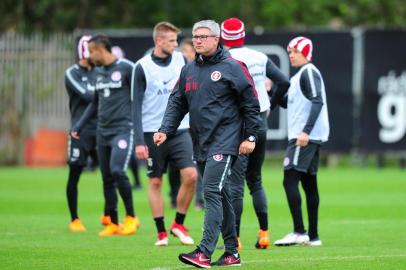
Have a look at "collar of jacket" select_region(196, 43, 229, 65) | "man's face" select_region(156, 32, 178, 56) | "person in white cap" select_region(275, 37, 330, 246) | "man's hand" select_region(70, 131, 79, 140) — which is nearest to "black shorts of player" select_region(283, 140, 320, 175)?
"person in white cap" select_region(275, 37, 330, 246)

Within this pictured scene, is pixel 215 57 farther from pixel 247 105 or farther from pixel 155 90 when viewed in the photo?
pixel 155 90

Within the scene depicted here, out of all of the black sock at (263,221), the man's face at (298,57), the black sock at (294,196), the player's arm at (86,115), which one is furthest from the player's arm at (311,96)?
the player's arm at (86,115)

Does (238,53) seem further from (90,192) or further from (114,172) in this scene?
(90,192)

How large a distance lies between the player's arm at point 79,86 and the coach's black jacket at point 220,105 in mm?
4366

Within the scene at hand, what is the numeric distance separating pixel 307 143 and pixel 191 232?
2.31 meters

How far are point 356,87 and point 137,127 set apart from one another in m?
15.6

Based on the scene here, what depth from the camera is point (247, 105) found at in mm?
10336

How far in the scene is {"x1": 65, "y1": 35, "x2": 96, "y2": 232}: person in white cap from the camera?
14.6 metres

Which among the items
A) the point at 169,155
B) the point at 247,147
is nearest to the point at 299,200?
the point at 169,155

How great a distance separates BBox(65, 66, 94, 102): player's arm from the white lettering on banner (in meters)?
13.6

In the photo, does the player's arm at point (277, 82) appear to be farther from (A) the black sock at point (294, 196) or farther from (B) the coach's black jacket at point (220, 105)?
(B) the coach's black jacket at point (220, 105)

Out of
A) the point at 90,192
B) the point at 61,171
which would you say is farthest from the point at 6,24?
the point at 90,192

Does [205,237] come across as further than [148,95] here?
No

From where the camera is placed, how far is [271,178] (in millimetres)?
24797
